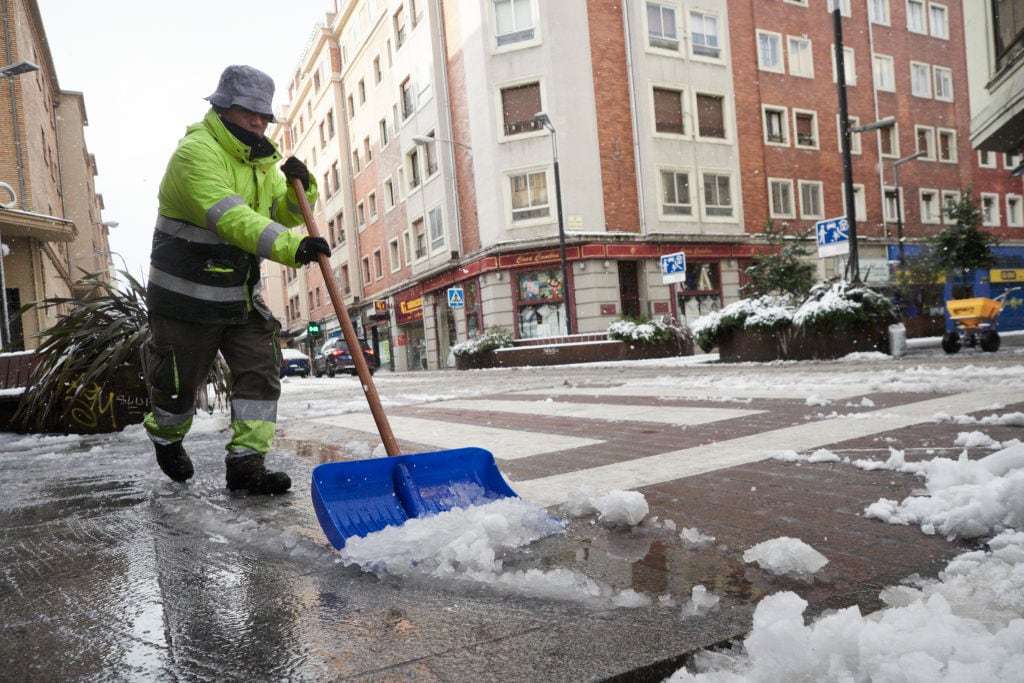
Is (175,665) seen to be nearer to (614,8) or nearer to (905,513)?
(905,513)

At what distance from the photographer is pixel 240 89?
10.6 feet

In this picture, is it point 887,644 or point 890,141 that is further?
point 890,141

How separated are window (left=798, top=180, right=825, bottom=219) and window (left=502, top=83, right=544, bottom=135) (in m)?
11.7

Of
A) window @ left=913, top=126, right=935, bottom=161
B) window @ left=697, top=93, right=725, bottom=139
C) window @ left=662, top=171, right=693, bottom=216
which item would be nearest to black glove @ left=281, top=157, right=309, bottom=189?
window @ left=662, top=171, right=693, bottom=216

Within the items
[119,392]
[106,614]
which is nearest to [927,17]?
[119,392]

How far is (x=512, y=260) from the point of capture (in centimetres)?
2508

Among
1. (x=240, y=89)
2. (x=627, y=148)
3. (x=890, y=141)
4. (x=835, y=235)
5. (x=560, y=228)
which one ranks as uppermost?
(x=890, y=141)

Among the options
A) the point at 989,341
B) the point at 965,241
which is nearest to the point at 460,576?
the point at 989,341

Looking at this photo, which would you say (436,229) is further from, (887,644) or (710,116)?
(887,644)

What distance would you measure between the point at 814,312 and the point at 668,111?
16.1m

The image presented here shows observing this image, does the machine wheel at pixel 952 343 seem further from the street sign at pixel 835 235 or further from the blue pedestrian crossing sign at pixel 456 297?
the blue pedestrian crossing sign at pixel 456 297

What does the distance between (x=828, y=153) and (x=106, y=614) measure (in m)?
32.7

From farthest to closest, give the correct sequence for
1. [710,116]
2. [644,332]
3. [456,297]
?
[710,116] → [456,297] → [644,332]

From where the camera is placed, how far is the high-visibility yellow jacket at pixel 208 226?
3.09m
